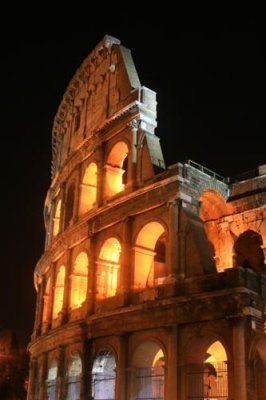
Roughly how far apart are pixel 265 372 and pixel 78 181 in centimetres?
1229

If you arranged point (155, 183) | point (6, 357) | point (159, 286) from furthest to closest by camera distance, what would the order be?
point (6, 357) < point (155, 183) < point (159, 286)

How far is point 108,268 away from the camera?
22219 millimetres

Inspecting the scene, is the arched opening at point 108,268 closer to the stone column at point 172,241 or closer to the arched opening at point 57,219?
the stone column at point 172,241

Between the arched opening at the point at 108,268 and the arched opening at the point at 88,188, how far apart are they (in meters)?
3.31

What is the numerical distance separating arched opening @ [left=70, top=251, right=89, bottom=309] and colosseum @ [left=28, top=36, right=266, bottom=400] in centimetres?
6

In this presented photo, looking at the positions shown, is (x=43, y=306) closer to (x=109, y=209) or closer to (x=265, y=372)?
(x=109, y=209)

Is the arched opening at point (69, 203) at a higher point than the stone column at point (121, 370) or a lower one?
higher

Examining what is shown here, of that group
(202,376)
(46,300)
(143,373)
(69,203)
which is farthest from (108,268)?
(202,376)

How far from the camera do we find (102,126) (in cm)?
2428

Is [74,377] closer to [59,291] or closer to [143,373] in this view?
[143,373]

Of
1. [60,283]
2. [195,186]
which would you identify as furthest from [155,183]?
[60,283]

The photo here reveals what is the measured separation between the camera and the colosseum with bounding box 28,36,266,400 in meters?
16.9

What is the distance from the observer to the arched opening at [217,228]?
2166cm

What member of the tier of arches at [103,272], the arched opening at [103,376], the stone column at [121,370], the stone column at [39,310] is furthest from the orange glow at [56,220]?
the stone column at [121,370]
